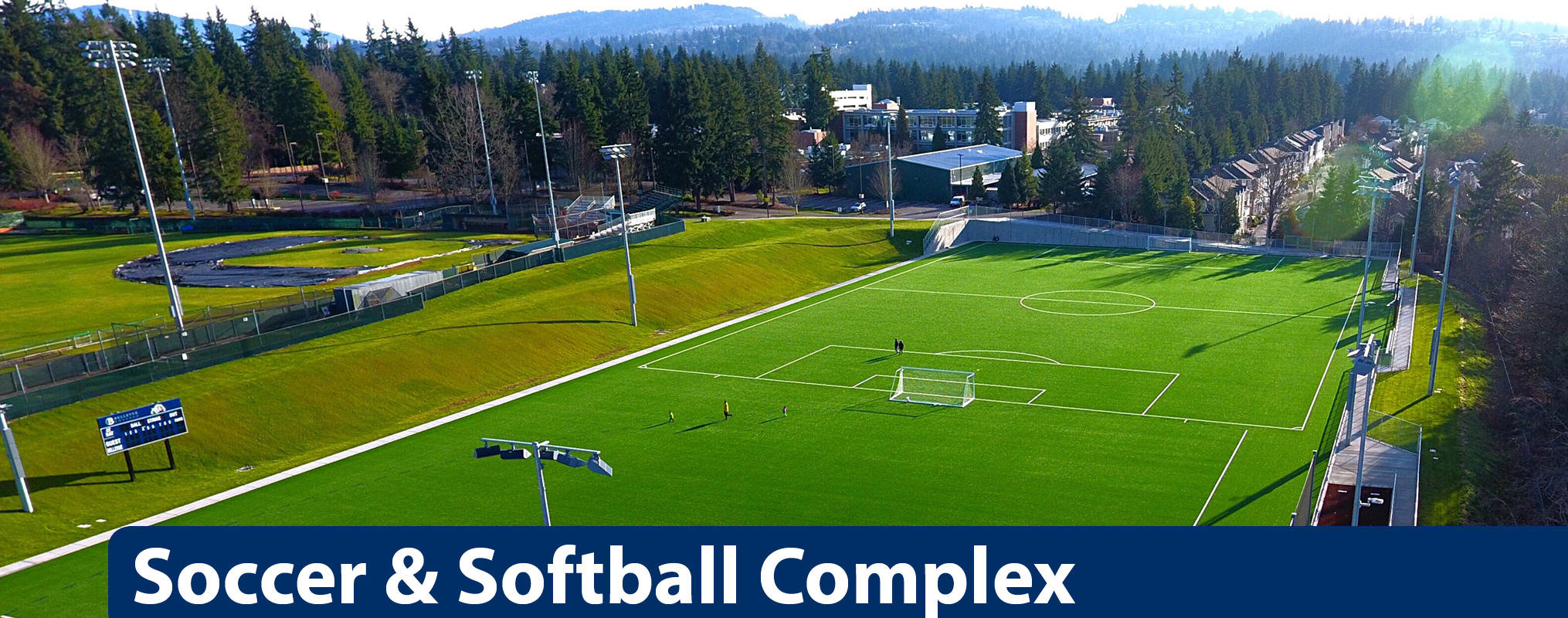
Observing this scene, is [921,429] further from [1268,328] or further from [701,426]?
[1268,328]

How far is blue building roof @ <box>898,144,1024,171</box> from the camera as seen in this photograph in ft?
336

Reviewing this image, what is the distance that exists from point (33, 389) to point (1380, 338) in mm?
54306

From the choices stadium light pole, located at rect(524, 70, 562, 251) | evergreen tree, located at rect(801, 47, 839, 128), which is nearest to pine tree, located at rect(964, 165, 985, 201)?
evergreen tree, located at rect(801, 47, 839, 128)

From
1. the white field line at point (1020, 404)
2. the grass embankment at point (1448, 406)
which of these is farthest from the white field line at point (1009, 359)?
the grass embankment at point (1448, 406)

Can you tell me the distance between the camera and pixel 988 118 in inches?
4897

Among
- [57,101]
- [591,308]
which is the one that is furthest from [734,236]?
[57,101]

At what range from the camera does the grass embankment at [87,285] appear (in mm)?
49812

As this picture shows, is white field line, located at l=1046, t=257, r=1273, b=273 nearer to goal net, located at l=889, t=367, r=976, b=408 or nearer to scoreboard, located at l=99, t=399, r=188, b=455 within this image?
goal net, located at l=889, t=367, r=976, b=408

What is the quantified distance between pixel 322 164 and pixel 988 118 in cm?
7909

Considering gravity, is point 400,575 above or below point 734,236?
above

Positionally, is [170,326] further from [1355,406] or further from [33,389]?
[1355,406]

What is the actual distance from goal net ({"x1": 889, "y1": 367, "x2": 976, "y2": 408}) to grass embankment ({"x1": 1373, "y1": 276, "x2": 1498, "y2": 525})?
578 inches

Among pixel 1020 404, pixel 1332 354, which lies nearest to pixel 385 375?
pixel 1020 404

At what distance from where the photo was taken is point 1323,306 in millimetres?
51125
